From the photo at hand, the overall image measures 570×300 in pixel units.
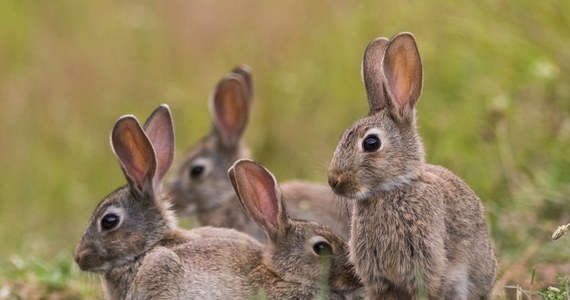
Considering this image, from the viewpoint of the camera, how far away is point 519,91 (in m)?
9.62

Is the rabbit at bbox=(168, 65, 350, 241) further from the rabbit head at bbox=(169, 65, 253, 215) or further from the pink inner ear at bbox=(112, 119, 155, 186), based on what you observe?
the pink inner ear at bbox=(112, 119, 155, 186)

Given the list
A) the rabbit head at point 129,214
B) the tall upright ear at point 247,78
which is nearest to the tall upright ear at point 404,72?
the rabbit head at point 129,214

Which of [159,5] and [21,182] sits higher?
[159,5]

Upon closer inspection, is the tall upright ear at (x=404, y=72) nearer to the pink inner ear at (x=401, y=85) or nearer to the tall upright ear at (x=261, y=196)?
the pink inner ear at (x=401, y=85)

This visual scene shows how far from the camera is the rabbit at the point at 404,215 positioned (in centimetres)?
590

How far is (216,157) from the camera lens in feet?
32.8

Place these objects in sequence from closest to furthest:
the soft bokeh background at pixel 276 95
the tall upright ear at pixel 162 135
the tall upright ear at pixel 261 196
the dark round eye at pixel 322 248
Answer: the dark round eye at pixel 322 248 → the tall upright ear at pixel 261 196 → the tall upright ear at pixel 162 135 → the soft bokeh background at pixel 276 95

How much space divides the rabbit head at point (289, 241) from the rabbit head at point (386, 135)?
0.55m

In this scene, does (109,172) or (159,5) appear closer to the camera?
(109,172)

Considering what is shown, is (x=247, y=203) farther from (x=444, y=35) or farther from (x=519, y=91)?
(x=444, y=35)

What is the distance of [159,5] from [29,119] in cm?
223

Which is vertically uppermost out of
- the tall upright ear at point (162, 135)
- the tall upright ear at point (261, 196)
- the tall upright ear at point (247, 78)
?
the tall upright ear at point (247, 78)

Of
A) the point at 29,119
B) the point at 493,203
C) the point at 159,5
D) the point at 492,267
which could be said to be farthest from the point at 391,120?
the point at 159,5

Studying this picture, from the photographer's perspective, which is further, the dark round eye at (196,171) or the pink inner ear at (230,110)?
the dark round eye at (196,171)
